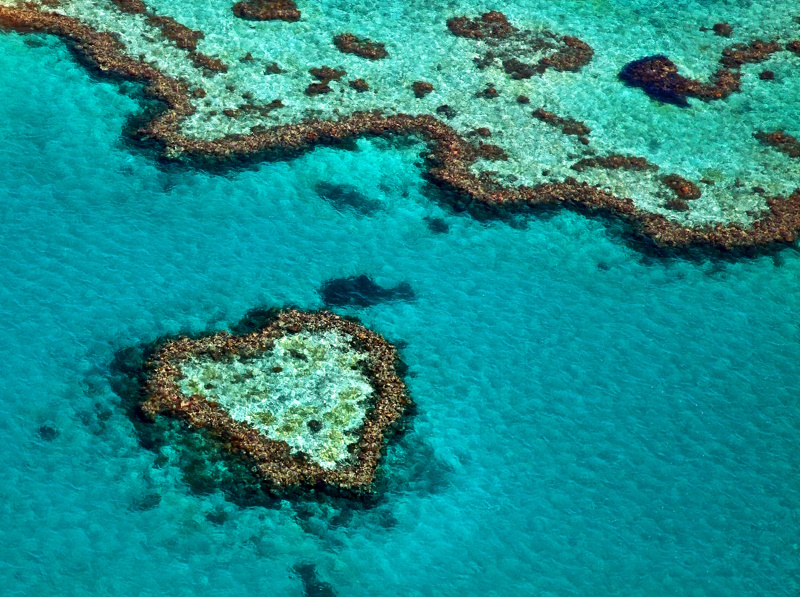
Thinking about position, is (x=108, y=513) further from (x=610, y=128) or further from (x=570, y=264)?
(x=610, y=128)

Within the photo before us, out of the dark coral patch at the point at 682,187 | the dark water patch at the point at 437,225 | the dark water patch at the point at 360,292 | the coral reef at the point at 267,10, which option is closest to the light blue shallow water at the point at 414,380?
the dark water patch at the point at 437,225

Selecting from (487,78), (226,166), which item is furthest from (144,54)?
(487,78)

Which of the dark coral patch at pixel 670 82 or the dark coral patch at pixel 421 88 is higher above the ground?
the dark coral patch at pixel 670 82

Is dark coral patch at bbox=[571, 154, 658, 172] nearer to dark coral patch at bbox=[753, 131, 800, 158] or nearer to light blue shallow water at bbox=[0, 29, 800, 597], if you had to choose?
light blue shallow water at bbox=[0, 29, 800, 597]

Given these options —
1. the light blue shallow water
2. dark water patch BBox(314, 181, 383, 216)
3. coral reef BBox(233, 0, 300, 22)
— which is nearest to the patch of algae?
the light blue shallow water

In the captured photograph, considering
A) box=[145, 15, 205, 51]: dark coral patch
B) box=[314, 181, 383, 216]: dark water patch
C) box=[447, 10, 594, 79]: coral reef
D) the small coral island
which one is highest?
box=[447, 10, 594, 79]: coral reef

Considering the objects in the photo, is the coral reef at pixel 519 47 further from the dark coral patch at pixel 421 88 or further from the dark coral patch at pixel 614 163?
the dark coral patch at pixel 614 163
